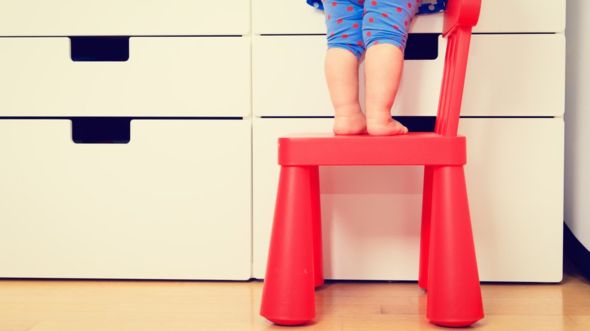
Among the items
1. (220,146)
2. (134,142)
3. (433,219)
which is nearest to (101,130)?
(134,142)

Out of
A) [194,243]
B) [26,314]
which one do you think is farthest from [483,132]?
[26,314]

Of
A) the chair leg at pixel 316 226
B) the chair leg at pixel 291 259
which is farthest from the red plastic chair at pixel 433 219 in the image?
the chair leg at pixel 316 226

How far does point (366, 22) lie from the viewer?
3.17ft

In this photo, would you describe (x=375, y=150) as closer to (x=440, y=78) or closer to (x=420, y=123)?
(x=440, y=78)

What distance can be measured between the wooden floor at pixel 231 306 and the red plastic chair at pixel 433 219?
0.13 feet

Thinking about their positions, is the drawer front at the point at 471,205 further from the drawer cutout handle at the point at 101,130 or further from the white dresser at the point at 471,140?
the drawer cutout handle at the point at 101,130

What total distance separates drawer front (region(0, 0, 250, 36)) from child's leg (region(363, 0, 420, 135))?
0.86 feet

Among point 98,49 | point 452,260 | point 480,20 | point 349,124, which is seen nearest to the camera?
point 452,260

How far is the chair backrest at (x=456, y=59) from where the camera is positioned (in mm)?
883

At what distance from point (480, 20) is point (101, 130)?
77 centimetres

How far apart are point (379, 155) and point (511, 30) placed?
15.5 inches

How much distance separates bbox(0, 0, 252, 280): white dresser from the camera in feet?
3.66

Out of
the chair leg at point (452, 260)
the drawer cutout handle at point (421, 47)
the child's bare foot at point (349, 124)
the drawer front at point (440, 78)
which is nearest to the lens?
the chair leg at point (452, 260)

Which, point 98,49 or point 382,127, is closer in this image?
point 382,127
